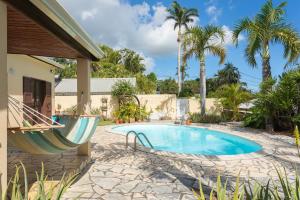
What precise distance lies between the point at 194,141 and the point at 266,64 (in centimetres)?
612

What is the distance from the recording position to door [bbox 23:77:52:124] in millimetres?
11812

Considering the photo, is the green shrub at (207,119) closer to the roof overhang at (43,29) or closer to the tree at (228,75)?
the roof overhang at (43,29)

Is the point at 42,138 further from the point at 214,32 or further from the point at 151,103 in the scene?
the point at 151,103

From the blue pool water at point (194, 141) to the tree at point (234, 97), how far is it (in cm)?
418

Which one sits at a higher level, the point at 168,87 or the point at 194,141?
the point at 168,87

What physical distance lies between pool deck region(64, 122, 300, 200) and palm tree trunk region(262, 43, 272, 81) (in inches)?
243

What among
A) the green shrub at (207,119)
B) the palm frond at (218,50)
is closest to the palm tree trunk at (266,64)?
the palm frond at (218,50)

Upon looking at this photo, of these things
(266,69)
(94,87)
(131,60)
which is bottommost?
(94,87)

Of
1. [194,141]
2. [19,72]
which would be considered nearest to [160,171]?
[194,141]

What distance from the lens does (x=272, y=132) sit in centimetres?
1334

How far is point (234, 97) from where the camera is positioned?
699 inches

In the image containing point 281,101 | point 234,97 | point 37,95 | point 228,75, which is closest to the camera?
point 281,101

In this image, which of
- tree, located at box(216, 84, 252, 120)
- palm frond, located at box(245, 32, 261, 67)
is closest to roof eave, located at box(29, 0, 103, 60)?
palm frond, located at box(245, 32, 261, 67)

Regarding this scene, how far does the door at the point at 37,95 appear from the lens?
11.8m
